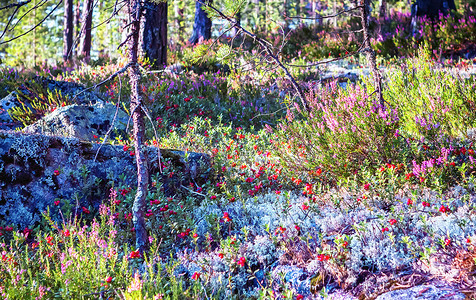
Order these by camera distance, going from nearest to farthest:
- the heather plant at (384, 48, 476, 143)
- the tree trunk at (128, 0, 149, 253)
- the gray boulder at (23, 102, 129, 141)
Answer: the tree trunk at (128, 0, 149, 253) < the heather plant at (384, 48, 476, 143) < the gray boulder at (23, 102, 129, 141)

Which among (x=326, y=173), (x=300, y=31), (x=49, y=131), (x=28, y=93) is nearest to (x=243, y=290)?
(x=326, y=173)

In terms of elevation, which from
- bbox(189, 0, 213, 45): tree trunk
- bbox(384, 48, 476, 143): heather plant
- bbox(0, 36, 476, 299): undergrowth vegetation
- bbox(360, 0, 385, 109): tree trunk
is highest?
bbox(189, 0, 213, 45): tree trunk

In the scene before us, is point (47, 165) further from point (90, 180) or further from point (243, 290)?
point (243, 290)

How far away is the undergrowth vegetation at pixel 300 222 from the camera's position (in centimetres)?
246

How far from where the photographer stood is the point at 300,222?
313cm

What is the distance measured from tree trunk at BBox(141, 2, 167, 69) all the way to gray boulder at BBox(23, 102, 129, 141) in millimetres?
3057

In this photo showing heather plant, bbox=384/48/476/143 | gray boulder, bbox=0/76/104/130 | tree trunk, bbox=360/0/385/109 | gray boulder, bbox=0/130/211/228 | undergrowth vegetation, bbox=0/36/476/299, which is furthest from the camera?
gray boulder, bbox=0/76/104/130

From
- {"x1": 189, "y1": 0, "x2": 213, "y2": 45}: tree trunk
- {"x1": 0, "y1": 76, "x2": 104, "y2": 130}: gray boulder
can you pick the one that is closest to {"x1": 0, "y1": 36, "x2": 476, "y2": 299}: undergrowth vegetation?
{"x1": 0, "y1": 76, "x2": 104, "y2": 130}: gray boulder

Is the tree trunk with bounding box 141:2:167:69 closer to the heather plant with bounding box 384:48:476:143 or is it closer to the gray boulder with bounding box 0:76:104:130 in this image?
the gray boulder with bounding box 0:76:104:130

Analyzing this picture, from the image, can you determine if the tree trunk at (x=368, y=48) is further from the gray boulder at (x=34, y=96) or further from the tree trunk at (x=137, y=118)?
the gray boulder at (x=34, y=96)

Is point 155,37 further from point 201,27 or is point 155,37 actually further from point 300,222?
point 300,222

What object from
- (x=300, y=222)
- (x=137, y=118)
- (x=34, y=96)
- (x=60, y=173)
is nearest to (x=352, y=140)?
(x=300, y=222)

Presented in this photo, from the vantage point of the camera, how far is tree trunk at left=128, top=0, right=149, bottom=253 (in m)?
2.84

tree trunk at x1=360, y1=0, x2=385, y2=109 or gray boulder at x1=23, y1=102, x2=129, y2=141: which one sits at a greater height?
tree trunk at x1=360, y1=0, x2=385, y2=109
